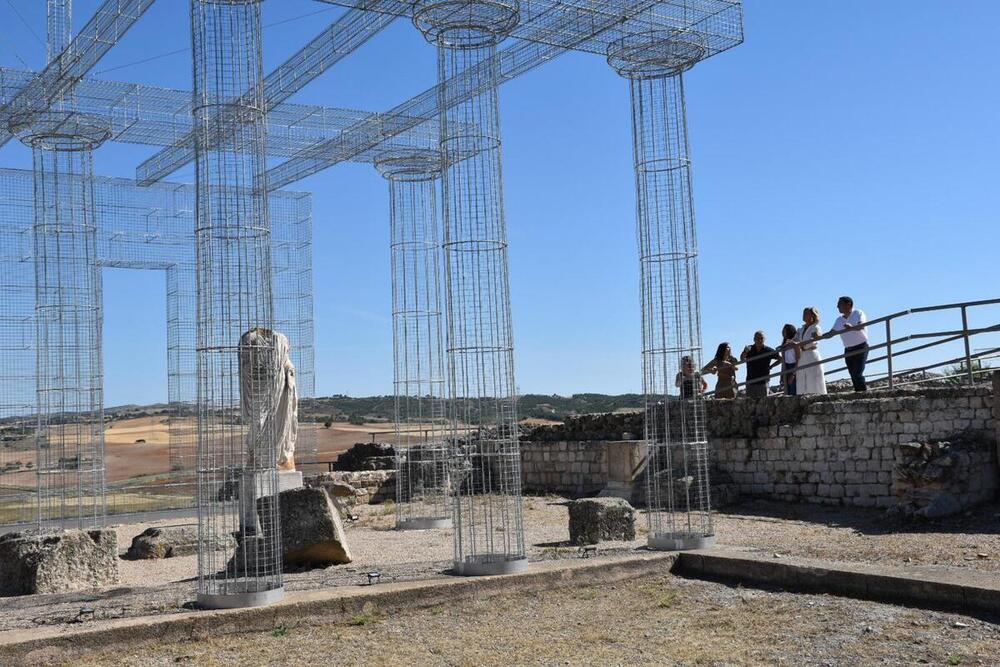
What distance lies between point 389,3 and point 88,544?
5.75 metres

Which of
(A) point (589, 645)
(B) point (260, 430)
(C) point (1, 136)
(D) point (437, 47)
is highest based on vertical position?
(C) point (1, 136)

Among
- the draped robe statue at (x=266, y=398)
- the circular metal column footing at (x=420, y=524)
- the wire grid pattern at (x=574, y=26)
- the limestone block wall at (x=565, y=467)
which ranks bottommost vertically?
the circular metal column footing at (x=420, y=524)

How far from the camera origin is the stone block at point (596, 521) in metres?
10.5

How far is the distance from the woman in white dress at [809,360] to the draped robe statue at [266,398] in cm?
686

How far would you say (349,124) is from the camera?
1472 centimetres

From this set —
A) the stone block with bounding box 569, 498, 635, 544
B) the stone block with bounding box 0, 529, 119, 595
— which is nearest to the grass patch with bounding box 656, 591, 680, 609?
the stone block with bounding box 569, 498, 635, 544

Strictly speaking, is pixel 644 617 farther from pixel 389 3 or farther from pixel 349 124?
pixel 349 124

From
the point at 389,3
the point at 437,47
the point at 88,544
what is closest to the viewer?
the point at 437,47

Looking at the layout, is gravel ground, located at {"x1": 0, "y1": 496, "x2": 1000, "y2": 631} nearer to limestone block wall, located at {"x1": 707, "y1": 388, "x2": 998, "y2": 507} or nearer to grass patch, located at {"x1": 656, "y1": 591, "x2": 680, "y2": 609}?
limestone block wall, located at {"x1": 707, "y1": 388, "x2": 998, "y2": 507}

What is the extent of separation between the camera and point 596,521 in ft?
34.6

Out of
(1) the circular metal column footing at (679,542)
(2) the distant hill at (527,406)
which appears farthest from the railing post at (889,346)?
(2) the distant hill at (527,406)

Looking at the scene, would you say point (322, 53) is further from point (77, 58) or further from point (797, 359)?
point (797, 359)

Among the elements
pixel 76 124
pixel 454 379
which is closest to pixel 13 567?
pixel 454 379

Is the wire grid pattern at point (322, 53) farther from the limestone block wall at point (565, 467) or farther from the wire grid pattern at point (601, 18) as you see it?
the limestone block wall at point (565, 467)
